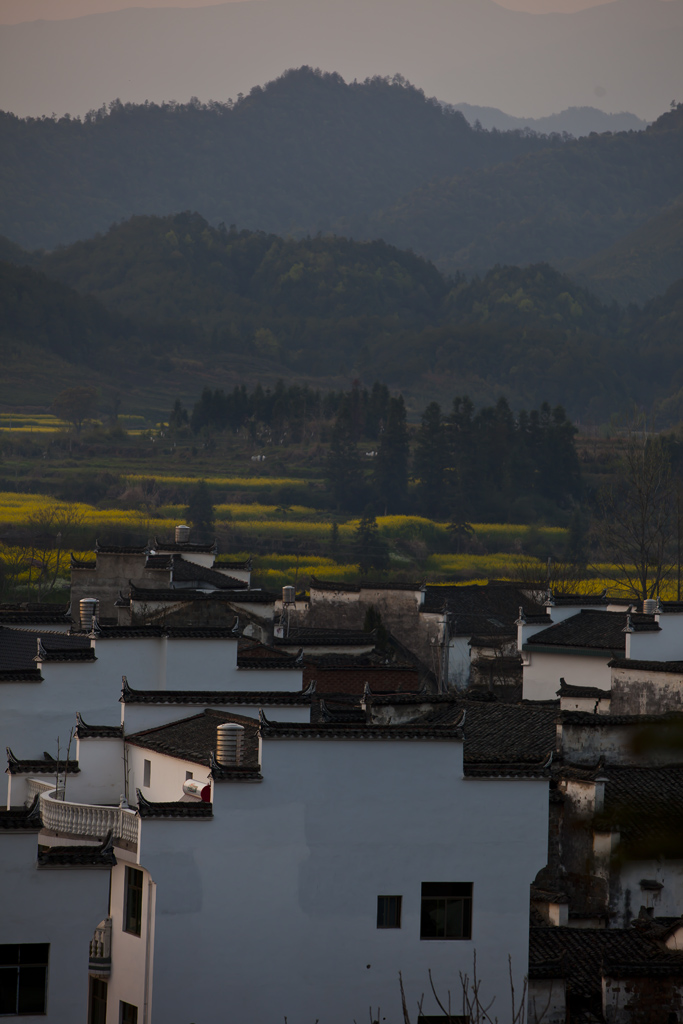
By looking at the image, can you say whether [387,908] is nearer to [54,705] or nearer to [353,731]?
[353,731]

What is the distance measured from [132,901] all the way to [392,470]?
328 ft

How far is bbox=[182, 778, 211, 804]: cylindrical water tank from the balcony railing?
1.65 m

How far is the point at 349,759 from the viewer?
48.2ft

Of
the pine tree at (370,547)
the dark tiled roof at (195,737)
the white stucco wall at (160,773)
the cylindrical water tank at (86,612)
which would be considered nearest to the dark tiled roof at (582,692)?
the cylindrical water tank at (86,612)

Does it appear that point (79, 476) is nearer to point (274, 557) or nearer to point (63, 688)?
point (274, 557)

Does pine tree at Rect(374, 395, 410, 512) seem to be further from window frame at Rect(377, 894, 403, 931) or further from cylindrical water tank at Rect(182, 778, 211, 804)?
window frame at Rect(377, 894, 403, 931)

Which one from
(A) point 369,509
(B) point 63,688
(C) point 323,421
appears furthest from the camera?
(C) point 323,421

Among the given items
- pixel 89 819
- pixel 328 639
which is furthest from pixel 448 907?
pixel 328 639

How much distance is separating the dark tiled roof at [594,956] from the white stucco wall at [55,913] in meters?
4.69

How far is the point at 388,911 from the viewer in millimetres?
14578

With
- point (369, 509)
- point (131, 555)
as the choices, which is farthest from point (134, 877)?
point (369, 509)

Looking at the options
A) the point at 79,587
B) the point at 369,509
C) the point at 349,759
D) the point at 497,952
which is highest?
the point at 369,509

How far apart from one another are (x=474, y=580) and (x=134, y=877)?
58.7 meters

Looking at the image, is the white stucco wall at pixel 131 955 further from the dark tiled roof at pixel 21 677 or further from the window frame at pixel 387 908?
the dark tiled roof at pixel 21 677
